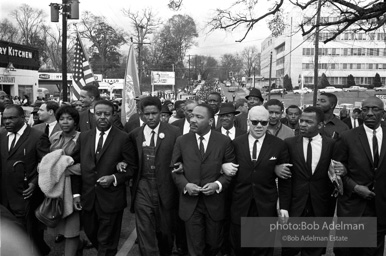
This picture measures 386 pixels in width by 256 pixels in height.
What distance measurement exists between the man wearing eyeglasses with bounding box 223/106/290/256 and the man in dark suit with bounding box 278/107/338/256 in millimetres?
144

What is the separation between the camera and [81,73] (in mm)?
11008

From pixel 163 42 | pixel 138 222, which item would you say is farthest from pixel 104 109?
pixel 163 42

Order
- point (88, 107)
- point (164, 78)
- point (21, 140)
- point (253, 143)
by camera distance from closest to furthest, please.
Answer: point (253, 143)
point (21, 140)
point (88, 107)
point (164, 78)

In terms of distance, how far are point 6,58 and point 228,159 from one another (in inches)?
1251

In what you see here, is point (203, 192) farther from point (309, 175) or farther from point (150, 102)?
point (150, 102)

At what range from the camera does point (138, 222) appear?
198 inches

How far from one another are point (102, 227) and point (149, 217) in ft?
1.92

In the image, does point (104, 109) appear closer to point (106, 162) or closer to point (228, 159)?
point (106, 162)

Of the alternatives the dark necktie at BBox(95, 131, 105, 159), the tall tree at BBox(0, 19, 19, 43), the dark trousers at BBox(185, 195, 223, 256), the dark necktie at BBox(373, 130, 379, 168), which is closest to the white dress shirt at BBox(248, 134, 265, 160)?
the dark trousers at BBox(185, 195, 223, 256)

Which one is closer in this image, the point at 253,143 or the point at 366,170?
the point at 366,170

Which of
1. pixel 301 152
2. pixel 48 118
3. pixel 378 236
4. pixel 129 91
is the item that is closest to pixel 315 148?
pixel 301 152

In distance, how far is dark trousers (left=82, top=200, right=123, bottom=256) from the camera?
4.86 m

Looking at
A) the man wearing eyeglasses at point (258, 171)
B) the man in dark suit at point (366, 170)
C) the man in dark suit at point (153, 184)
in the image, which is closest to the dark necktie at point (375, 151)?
the man in dark suit at point (366, 170)

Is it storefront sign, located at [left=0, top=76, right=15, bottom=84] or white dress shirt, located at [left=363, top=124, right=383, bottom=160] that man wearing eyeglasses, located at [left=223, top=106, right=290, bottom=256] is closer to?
white dress shirt, located at [left=363, top=124, right=383, bottom=160]
